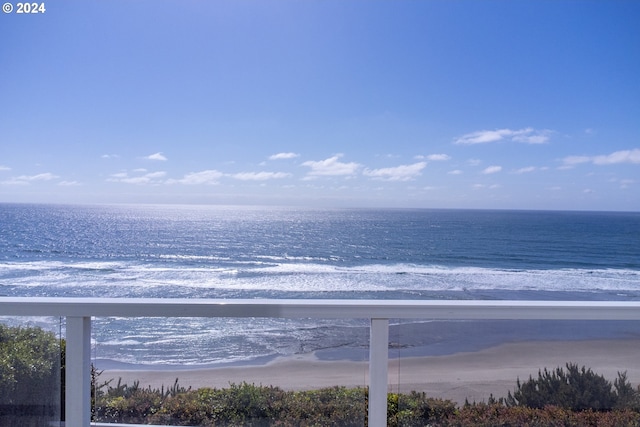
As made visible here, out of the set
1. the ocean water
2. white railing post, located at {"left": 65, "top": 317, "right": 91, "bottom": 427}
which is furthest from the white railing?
the ocean water

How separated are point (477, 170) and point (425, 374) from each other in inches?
1076

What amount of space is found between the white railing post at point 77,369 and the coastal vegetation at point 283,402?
0.09 ft

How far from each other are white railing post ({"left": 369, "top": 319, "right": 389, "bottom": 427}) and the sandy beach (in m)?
0.02

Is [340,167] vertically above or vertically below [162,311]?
above

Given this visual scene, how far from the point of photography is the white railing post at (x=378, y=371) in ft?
5.02

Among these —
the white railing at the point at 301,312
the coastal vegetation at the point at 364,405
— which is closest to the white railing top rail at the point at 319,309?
the white railing at the point at 301,312

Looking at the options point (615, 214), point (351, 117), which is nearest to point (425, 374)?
point (351, 117)

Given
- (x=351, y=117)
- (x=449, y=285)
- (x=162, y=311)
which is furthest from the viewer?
(x=351, y=117)

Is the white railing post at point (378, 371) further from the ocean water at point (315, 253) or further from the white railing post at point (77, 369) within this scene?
the ocean water at point (315, 253)

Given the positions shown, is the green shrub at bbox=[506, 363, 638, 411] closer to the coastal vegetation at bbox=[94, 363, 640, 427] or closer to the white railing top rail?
the coastal vegetation at bbox=[94, 363, 640, 427]

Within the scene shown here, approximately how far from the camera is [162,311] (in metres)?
1.50

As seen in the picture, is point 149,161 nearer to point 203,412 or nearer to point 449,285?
point 449,285

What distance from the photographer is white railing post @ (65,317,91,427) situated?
1535 mm

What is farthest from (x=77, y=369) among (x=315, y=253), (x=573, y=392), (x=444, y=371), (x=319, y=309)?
(x=315, y=253)
